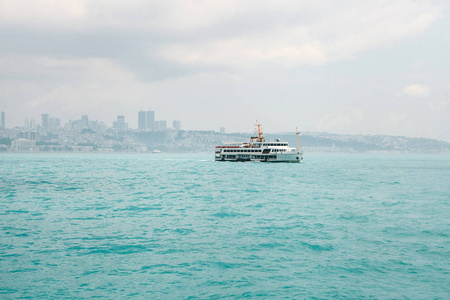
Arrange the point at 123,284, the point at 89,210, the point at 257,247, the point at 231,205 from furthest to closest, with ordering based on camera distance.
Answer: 1. the point at 231,205
2. the point at 89,210
3. the point at 257,247
4. the point at 123,284

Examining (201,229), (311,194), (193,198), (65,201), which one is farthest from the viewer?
(311,194)

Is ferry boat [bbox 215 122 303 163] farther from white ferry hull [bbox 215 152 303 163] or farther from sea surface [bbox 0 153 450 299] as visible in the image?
sea surface [bbox 0 153 450 299]

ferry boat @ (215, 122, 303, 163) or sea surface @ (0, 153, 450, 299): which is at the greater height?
ferry boat @ (215, 122, 303, 163)

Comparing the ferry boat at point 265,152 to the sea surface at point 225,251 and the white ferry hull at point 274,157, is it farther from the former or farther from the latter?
the sea surface at point 225,251

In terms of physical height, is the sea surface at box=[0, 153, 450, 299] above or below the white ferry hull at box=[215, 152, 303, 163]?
below

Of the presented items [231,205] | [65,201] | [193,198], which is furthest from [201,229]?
[65,201]

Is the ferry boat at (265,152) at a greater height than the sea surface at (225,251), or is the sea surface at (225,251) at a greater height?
the ferry boat at (265,152)

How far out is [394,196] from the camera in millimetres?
43875

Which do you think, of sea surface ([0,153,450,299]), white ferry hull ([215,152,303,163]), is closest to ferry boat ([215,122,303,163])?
white ferry hull ([215,152,303,163])

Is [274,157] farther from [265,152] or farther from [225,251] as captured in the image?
[225,251]

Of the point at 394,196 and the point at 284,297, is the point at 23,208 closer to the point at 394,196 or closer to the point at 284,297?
the point at 284,297

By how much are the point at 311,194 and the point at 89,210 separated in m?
25.4

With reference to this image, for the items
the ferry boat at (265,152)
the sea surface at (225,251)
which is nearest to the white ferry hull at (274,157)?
the ferry boat at (265,152)

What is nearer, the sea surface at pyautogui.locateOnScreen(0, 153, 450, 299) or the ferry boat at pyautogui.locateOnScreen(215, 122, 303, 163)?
the sea surface at pyautogui.locateOnScreen(0, 153, 450, 299)
